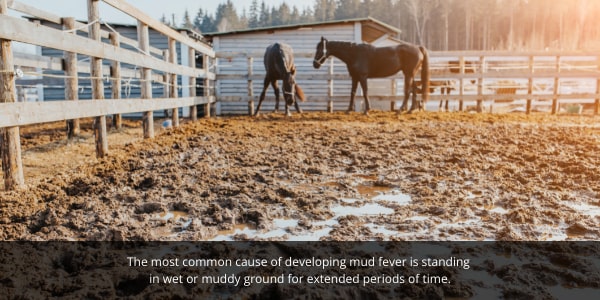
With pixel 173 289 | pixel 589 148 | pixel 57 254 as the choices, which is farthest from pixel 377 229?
pixel 589 148

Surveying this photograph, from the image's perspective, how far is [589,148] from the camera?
532cm

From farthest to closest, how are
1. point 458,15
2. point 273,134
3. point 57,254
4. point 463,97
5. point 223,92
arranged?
→ point 458,15 → point 223,92 → point 463,97 → point 273,134 → point 57,254

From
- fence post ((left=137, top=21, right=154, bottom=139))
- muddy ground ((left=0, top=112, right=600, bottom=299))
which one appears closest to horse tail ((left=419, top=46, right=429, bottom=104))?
muddy ground ((left=0, top=112, right=600, bottom=299))

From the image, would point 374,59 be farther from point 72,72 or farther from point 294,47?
point 72,72

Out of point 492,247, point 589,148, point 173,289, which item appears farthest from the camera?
point 589,148

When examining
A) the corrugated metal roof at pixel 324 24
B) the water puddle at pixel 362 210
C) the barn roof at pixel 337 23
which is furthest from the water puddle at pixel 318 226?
the corrugated metal roof at pixel 324 24

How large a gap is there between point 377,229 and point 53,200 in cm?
235

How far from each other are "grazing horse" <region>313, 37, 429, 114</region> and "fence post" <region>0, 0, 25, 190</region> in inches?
327

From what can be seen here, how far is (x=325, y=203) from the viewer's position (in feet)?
10.8

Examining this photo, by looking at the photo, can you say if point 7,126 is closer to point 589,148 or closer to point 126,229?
point 126,229

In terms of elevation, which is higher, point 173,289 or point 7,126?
point 7,126

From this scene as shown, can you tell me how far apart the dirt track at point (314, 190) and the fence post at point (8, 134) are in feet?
0.51

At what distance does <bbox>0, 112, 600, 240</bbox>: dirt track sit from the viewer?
2.71 m

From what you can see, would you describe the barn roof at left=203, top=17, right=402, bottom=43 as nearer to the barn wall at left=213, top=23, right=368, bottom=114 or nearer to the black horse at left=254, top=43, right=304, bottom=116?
the barn wall at left=213, top=23, right=368, bottom=114
